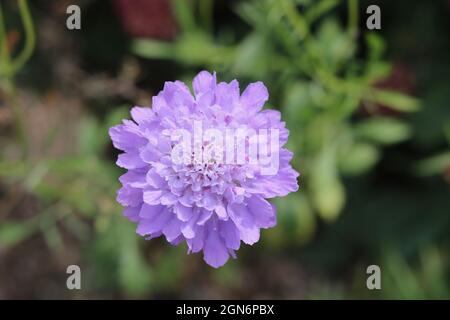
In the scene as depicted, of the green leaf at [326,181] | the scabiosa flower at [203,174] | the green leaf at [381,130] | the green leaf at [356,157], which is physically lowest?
the scabiosa flower at [203,174]

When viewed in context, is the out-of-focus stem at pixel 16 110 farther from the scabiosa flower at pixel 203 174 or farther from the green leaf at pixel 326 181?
the green leaf at pixel 326 181

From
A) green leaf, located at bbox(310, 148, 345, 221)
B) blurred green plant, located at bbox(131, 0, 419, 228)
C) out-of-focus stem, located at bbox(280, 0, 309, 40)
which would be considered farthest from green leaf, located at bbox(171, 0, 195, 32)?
green leaf, located at bbox(310, 148, 345, 221)

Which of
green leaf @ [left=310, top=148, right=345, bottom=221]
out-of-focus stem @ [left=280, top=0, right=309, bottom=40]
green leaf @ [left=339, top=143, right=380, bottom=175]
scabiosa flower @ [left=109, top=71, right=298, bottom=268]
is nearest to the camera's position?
scabiosa flower @ [left=109, top=71, right=298, bottom=268]

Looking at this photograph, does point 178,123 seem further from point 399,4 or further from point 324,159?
point 399,4

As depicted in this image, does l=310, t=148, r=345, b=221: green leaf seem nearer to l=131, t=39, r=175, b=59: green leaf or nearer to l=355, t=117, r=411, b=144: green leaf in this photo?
l=355, t=117, r=411, b=144: green leaf

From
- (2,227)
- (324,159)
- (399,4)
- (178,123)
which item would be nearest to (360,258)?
(324,159)

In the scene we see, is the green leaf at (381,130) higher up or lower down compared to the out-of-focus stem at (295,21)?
lower down

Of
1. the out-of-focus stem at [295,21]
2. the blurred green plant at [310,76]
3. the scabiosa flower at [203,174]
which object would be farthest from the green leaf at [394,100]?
the scabiosa flower at [203,174]

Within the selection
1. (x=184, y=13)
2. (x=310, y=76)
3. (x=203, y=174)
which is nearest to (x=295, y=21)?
(x=310, y=76)
